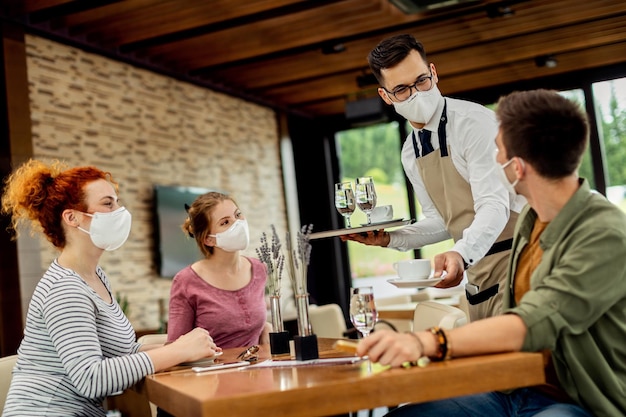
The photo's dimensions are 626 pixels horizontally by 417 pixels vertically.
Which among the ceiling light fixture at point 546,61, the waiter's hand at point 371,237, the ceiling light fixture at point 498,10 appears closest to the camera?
the waiter's hand at point 371,237

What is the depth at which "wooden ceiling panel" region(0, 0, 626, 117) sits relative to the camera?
229 inches

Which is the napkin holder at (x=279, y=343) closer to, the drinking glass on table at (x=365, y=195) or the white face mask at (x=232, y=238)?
the drinking glass on table at (x=365, y=195)

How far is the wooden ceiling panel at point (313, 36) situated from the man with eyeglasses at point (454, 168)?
11.7ft

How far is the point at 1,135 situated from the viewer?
17.5 feet

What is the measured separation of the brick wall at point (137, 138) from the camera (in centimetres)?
580

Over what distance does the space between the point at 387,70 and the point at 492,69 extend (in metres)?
6.06

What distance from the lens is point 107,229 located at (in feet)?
7.50

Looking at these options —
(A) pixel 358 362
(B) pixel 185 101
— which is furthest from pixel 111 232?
(B) pixel 185 101

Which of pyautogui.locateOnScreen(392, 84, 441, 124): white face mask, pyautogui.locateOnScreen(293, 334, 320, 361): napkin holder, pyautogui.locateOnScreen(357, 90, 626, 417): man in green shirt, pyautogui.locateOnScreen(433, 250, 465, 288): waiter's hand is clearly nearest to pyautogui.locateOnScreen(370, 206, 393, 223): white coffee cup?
pyautogui.locateOnScreen(392, 84, 441, 124): white face mask

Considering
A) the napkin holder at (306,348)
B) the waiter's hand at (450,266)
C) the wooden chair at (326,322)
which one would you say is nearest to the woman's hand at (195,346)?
the napkin holder at (306,348)

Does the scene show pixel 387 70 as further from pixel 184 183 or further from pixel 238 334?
pixel 184 183

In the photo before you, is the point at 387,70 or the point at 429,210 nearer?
the point at 387,70

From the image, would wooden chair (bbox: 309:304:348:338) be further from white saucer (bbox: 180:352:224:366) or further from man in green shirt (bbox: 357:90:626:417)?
man in green shirt (bbox: 357:90:626:417)

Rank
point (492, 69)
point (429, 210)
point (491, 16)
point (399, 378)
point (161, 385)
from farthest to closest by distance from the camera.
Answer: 1. point (492, 69)
2. point (491, 16)
3. point (429, 210)
4. point (161, 385)
5. point (399, 378)
